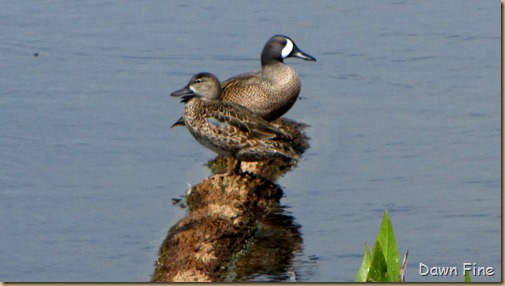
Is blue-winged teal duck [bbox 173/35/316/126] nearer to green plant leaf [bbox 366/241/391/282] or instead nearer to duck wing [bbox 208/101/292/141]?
duck wing [bbox 208/101/292/141]

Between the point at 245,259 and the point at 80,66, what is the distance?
6.16m

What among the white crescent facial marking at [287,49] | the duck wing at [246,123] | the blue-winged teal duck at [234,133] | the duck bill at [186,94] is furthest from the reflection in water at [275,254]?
the white crescent facial marking at [287,49]

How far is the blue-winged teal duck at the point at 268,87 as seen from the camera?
10.8m

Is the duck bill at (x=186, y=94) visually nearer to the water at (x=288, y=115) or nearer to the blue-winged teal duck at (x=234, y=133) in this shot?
the blue-winged teal duck at (x=234, y=133)

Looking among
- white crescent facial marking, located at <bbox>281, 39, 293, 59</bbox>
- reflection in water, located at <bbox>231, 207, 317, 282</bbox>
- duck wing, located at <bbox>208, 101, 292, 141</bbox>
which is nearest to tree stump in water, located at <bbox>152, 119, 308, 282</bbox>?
reflection in water, located at <bbox>231, 207, 317, 282</bbox>

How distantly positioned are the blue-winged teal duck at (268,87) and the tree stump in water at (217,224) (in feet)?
2.75

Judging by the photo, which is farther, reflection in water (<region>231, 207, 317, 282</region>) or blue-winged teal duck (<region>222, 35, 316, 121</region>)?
blue-winged teal duck (<region>222, 35, 316, 121</region>)

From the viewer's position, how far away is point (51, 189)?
9.73 metres

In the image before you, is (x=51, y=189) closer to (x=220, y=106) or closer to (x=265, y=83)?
(x=220, y=106)

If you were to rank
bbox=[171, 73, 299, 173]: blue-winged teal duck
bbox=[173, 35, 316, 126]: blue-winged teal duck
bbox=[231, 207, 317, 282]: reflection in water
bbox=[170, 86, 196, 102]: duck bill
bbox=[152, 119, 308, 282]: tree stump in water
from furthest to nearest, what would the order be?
bbox=[173, 35, 316, 126]: blue-winged teal duck → bbox=[170, 86, 196, 102]: duck bill → bbox=[171, 73, 299, 173]: blue-winged teal duck → bbox=[231, 207, 317, 282]: reflection in water → bbox=[152, 119, 308, 282]: tree stump in water

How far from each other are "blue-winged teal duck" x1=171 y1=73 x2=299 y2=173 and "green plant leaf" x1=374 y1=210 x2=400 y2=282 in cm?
476

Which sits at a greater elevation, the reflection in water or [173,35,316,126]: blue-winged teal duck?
[173,35,316,126]: blue-winged teal duck

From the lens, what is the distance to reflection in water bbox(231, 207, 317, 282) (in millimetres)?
7691

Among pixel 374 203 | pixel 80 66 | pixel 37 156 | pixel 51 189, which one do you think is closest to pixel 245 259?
pixel 374 203
